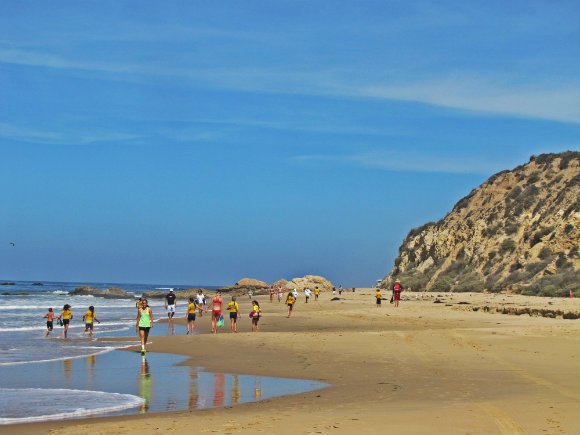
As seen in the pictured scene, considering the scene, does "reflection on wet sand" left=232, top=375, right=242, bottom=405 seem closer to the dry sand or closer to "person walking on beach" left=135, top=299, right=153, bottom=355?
the dry sand

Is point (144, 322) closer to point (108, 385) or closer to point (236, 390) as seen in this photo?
point (108, 385)

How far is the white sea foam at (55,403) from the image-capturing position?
37.3 feet

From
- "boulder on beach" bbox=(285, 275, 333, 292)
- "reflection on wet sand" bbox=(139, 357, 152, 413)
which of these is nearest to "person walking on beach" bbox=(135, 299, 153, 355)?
"reflection on wet sand" bbox=(139, 357, 152, 413)

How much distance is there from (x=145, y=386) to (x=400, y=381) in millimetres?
4954

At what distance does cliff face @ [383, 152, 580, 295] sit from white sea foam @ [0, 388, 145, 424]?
37240mm

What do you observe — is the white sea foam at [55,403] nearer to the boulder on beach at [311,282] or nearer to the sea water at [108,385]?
the sea water at [108,385]

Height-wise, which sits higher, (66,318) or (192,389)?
(66,318)

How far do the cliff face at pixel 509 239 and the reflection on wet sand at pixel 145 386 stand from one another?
3375 cm

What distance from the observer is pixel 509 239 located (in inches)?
2457

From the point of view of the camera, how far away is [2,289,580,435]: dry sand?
995 cm

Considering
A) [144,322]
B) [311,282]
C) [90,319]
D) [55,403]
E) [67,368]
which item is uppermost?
[311,282]

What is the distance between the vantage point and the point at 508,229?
63938 millimetres

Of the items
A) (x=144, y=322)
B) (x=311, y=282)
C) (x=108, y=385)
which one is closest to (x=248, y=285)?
(x=311, y=282)

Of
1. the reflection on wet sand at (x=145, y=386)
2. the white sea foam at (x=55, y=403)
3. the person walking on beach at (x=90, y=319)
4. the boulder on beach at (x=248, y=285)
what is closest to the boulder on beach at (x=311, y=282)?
the boulder on beach at (x=248, y=285)
